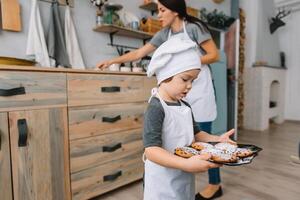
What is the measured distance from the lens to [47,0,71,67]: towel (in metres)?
1.78

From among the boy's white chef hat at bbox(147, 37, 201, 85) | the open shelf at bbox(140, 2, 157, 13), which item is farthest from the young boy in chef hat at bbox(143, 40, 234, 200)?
the open shelf at bbox(140, 2, 157, 13)

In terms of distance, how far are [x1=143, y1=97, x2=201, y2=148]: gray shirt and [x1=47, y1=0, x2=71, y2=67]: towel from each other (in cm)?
129

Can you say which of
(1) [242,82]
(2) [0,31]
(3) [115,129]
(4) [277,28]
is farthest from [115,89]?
(4) [277,28]

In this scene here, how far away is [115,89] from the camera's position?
164 centimetres

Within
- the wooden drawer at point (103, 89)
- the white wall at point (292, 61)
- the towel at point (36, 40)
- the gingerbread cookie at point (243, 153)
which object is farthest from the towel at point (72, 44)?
the white wall at point (292, 61)

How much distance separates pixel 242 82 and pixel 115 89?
3.22 metres

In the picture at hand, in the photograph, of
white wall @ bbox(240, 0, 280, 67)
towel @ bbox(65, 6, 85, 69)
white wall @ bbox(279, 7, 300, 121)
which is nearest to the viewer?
towel @ bbox(65, 6, 85, 69)

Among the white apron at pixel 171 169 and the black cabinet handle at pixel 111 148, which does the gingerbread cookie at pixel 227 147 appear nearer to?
the white apron at pixel 171 169

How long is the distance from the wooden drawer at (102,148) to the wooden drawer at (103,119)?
40mm

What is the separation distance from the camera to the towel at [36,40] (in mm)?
1711

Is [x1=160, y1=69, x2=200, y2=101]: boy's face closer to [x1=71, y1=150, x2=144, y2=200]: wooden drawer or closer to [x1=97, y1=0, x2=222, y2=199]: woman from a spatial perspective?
[x1=97, y1=0, x2=222, y2=199]: woman

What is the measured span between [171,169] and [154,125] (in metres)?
0.20

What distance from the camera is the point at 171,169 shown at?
82 centimetres

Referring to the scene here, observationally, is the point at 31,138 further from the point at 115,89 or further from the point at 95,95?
the point at 115,89
